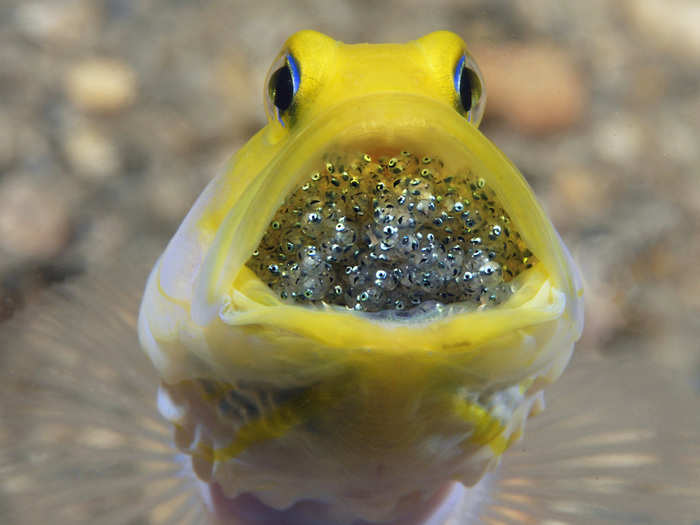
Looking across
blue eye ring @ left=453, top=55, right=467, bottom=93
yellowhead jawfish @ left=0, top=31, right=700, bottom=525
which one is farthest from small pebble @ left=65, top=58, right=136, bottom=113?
blue eye ring @ left=453, top=55, right=467, bottom=93

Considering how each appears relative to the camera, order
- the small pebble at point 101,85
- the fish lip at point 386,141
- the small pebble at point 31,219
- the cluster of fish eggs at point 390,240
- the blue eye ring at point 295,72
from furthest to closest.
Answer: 1. the small pebble at point 101,85
2. the small pebble at point 31,219
3. the blue eye ring at point 295,72
4. the cluster of fish eggs at point 390,240
5. the fish lip at point 386,141

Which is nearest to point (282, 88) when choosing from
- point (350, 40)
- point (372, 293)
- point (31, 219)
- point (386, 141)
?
point (386, 141)

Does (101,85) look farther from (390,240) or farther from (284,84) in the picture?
(390,240)

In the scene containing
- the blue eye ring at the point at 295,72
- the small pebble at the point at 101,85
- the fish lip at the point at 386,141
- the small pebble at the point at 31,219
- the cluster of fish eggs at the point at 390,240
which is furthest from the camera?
the small pebble at the point at 101,85

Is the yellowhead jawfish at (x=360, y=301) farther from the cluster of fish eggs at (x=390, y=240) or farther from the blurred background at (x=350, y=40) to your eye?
the blurred background at (x=350, y=40)

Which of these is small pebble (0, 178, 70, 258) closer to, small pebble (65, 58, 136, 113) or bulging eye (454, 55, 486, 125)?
small pebble (65, 58, 136, 113)

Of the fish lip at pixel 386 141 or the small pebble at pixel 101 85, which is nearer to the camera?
the fish lip at pixel 386 141

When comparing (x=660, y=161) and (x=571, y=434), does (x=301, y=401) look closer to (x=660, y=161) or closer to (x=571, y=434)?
(x=571, y=434)

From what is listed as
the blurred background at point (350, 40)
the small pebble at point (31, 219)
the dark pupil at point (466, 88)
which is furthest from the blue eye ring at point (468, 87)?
the small pebble at point (31, 219)

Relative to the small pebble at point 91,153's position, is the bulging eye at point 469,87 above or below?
below
